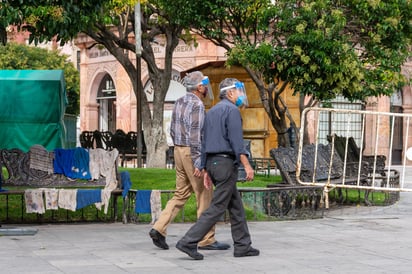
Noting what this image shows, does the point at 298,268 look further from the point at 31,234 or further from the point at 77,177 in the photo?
the point at 77,177

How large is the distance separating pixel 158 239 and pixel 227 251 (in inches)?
28.3

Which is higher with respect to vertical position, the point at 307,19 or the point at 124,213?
the point at 307,19

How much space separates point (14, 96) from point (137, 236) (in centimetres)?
1205

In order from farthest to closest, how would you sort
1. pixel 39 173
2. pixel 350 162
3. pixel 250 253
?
pixel 350 162, pixel 39 173, pixel 250 253

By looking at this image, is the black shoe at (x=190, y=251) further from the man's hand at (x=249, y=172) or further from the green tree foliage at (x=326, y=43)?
the green tree foliage at (x=326, y=43)

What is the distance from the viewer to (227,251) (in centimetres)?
965

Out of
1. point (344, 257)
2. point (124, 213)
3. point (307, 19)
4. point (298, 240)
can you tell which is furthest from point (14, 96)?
point (344, 257)

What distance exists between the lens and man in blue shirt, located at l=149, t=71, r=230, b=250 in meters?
9.65

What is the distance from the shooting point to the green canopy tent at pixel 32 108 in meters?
21.8

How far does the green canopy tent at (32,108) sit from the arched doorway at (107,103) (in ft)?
54.8

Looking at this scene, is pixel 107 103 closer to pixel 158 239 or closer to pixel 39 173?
pixel 39 173

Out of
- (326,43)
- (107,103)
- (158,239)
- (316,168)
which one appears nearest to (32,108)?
(326,43)

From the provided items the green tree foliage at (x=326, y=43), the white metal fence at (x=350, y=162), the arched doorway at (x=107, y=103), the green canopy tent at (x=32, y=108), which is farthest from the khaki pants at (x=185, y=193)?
the arched doorway at (x=107, y=103)

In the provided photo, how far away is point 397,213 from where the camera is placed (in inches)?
555
